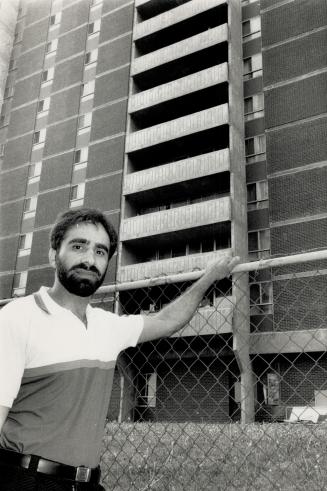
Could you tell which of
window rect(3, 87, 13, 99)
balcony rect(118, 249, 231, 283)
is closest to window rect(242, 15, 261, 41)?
balcony rect(118, 249, 231, 283)

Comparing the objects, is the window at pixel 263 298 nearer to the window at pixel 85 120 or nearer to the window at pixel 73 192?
the window at pixel 73 192

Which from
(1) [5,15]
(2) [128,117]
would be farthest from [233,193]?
(1) [5,15]

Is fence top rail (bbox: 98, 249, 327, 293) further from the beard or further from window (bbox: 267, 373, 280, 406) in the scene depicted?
window (bbox: 267, 373, 280, 406)

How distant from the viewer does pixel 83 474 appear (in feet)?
6.60

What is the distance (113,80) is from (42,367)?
2929 centimetres

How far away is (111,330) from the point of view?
238 centimetres

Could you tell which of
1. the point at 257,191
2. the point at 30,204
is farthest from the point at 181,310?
the point at 30,204

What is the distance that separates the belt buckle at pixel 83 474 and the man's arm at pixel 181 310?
0.74 m

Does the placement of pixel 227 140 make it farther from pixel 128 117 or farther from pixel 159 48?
pixel 159 48

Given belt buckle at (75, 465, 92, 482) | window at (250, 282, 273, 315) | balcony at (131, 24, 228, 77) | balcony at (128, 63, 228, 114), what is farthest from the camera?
balcony at (131, 24, 228, 77)

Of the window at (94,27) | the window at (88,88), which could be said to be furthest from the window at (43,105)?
the window at (94,27)

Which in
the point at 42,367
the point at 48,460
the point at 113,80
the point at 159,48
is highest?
the point at 159,48

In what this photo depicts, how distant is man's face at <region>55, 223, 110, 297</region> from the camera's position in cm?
227

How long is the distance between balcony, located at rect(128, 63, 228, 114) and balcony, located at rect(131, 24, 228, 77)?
5.01ft
